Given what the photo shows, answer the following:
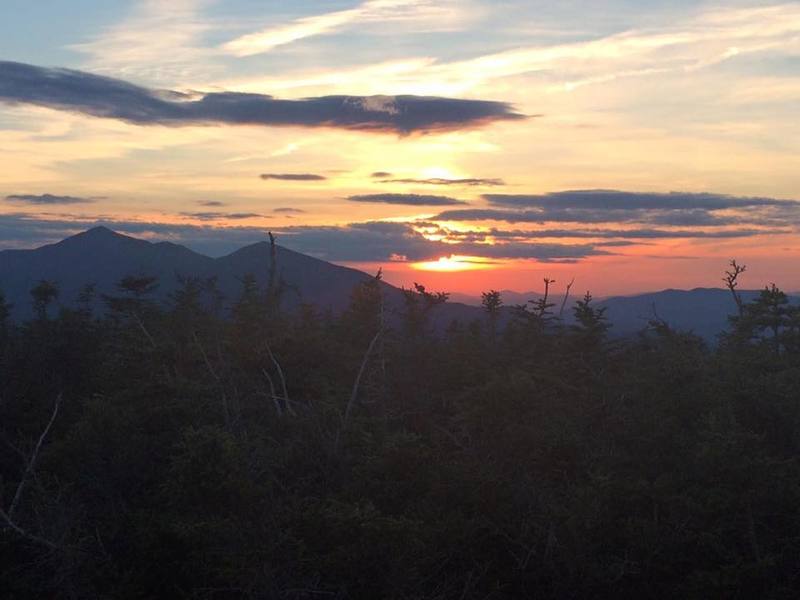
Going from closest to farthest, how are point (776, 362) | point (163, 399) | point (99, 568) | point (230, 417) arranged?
1. point (99, 568)
2. point (230, 417)
3. point (163, 399)
4. point (776, 362)

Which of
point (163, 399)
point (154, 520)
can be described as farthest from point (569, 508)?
point (163, 399)

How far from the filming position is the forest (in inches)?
629

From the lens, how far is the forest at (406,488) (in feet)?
52.4

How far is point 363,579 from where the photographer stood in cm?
1578

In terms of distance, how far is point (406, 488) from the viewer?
61.6 ft

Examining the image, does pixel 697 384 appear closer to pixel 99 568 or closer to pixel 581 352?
pixel 581 352

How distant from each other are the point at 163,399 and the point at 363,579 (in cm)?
1073

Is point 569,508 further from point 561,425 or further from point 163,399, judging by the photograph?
point 163,399

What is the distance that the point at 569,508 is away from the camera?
1812cm

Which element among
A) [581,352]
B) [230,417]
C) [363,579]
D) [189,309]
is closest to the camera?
[363,579]

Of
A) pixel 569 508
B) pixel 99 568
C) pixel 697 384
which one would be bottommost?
pixel 99 568

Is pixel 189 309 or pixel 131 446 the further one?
pixel 189 309

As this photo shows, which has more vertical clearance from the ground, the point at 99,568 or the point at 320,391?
the point at 320,391

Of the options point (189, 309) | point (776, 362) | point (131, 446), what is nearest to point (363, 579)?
point (131, 446)
